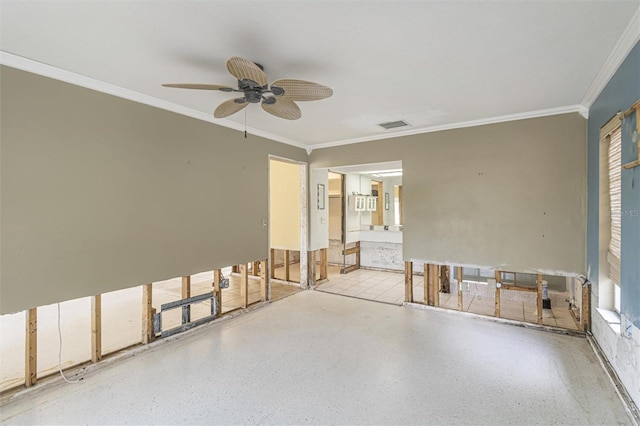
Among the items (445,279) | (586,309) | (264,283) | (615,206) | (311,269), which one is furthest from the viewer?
(311,269)

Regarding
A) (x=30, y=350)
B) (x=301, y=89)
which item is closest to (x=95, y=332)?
(x=30, y=350)

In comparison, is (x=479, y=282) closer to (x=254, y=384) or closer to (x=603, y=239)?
(x=603, y=239)

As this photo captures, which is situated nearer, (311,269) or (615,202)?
(615,202)

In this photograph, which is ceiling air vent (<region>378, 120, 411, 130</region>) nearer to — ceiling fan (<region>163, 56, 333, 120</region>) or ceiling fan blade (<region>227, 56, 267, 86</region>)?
ceiling fan (<region>163, 56, 333, 120</region>)

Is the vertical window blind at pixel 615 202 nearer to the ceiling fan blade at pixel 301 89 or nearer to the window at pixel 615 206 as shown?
the window at pixel 615 206

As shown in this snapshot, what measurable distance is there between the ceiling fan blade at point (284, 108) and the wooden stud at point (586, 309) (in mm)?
3614

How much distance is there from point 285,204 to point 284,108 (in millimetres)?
3260

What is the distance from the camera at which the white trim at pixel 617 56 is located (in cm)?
185

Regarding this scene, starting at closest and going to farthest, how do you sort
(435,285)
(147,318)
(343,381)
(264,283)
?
(343,381), (147,318), (435,285), (264,283)

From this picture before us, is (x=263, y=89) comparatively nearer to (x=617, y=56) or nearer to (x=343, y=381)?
(x=343, y=381)

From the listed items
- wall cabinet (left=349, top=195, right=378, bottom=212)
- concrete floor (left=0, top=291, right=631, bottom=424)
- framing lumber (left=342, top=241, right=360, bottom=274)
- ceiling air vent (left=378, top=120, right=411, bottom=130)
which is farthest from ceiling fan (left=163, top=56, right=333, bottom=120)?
framing lumber (left=342, top=241, right=360, bottom=274)

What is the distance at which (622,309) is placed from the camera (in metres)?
2.25

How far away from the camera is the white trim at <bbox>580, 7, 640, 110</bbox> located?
6.05ft

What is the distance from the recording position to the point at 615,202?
2.62m
